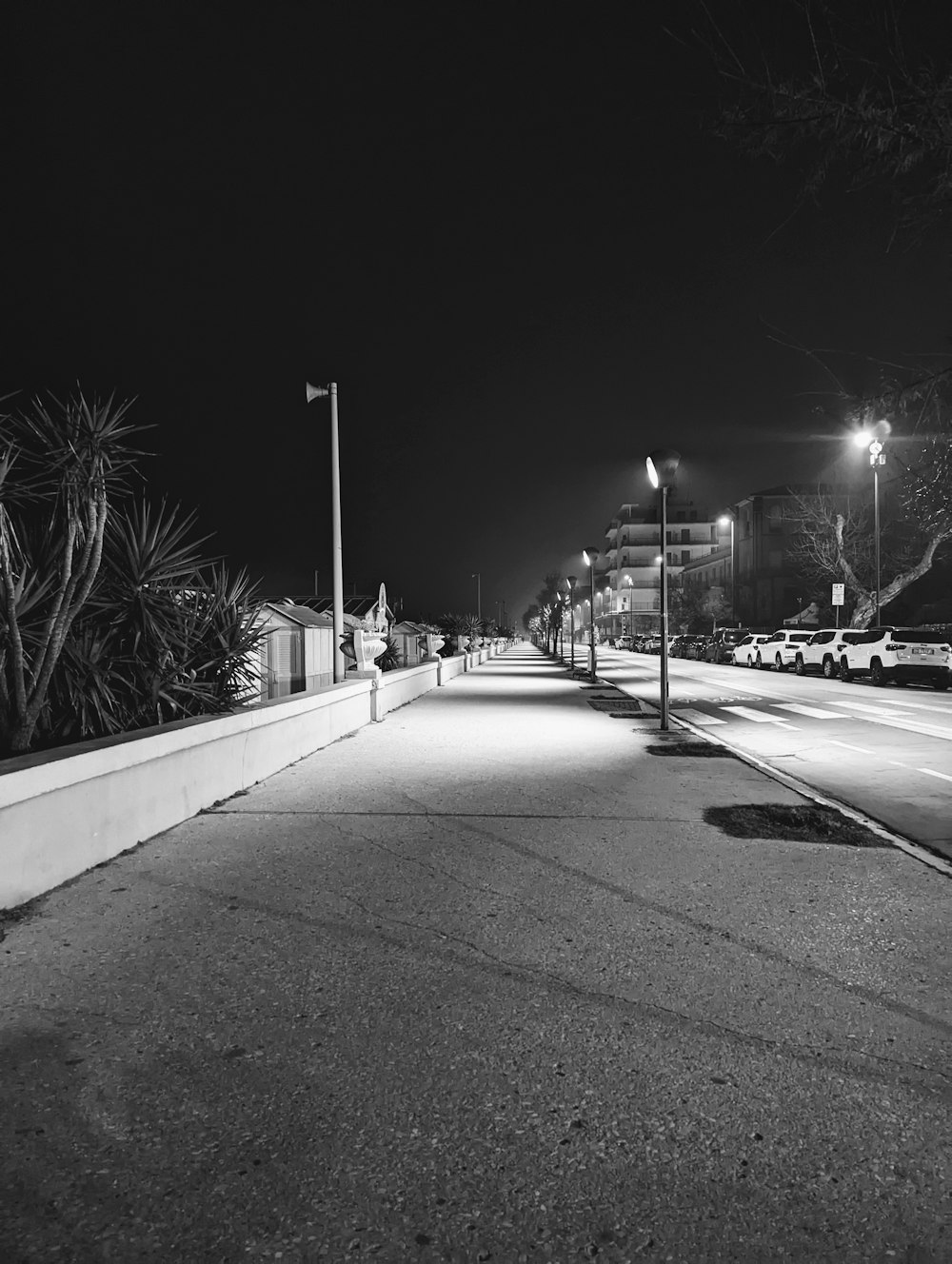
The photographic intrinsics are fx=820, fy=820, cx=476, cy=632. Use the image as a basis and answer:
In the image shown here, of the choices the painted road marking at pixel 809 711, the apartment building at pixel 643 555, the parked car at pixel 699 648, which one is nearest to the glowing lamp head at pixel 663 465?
the painted road marking at pixel 809 711

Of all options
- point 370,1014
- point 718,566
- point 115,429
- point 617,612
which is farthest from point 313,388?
point 617,612

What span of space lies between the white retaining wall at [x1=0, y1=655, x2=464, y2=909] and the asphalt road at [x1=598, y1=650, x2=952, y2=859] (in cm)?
595

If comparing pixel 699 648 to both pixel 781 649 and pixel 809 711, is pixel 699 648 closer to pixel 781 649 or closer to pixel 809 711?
pixel 781 649

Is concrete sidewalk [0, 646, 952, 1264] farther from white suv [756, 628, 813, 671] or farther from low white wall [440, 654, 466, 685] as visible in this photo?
white suv [756, 628, 813, 671]

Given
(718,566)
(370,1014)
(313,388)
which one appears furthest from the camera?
(718,566)

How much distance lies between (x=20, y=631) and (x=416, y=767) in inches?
180

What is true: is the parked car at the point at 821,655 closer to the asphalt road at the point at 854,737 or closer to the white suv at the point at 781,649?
the white suv at the point at 781,649

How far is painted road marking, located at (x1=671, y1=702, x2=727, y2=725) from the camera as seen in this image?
15762 millimetres

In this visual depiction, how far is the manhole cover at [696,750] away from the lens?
11.2 metres

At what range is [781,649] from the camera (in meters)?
36.5

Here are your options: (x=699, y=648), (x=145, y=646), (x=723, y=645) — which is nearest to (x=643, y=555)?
(x=699, y=648)

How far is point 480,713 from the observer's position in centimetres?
1695

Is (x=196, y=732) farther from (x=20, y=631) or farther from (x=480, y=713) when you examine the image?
(x=480, y=713)

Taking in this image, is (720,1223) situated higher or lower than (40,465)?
lower
